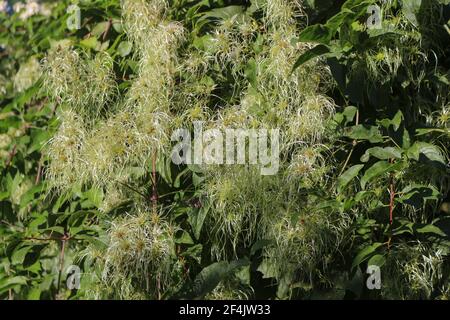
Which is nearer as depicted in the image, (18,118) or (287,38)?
(287,38)

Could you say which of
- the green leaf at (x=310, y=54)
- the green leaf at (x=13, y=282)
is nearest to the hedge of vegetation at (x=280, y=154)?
the green leaf at (x=310, y=54)

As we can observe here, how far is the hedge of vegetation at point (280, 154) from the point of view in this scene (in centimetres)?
160

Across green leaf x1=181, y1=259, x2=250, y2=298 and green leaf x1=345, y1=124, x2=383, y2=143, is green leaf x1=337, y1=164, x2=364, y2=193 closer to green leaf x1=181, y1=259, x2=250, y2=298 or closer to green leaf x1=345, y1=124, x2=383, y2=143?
green leaf x1=345, y1=124, x2=383, y2=143

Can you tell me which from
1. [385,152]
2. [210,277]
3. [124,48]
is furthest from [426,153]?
[124,48]

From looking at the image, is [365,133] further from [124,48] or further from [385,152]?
[124,48]

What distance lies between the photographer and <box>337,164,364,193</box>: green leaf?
1661 mm

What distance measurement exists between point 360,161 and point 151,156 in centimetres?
48

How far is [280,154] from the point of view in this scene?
1648 millimetres

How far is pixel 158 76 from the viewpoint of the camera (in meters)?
1.77

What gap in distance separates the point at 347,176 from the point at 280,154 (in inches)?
6.2

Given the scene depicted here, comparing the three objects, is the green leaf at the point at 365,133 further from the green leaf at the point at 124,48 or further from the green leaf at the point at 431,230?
the green leaf at the point at 124,48

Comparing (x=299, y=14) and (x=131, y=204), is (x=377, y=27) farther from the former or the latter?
(x=131, y=204)

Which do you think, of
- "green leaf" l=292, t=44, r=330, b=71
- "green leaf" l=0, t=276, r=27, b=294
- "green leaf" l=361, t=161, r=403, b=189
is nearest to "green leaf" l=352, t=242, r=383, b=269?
"green leaf" l=361, t=161, r=403, b=189
